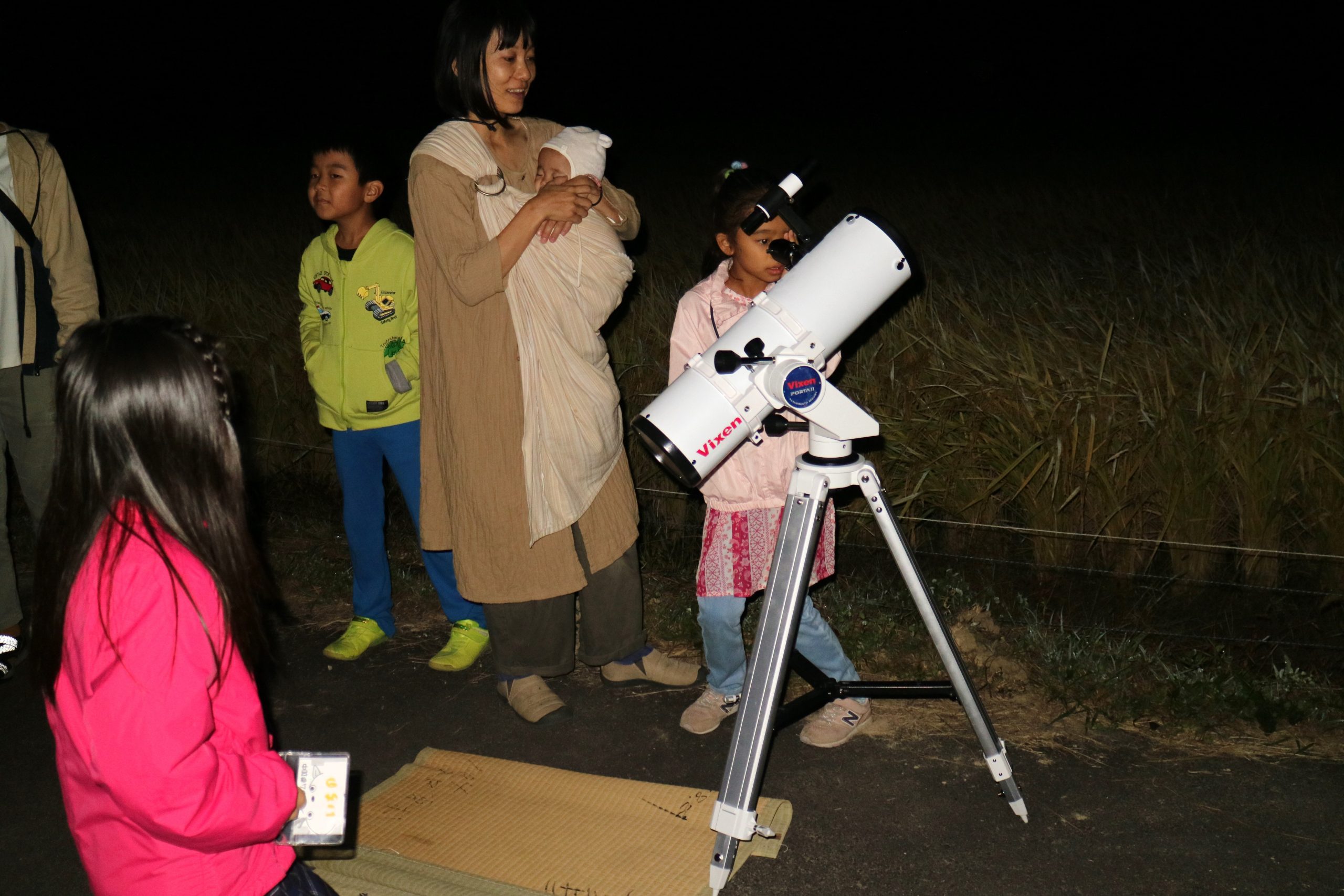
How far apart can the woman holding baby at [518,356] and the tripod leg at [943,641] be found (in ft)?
3.13

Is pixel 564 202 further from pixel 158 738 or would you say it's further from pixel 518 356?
pixel 158 738

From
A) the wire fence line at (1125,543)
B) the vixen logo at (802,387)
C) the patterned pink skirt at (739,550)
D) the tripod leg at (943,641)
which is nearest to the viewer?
the vixen logo at (802,387)

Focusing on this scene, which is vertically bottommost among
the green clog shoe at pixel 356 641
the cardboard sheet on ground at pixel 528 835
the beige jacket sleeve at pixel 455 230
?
the green clog shoe at pixel 356 641

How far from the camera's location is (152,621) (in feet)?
4.88

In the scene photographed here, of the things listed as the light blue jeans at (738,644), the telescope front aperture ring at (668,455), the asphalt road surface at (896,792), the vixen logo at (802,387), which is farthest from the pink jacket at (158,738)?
the light blue jeans at (738,644)

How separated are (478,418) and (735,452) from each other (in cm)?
72

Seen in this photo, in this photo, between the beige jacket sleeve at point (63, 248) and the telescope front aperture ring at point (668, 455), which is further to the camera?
the beige jacket sleeve at point (63, 248)

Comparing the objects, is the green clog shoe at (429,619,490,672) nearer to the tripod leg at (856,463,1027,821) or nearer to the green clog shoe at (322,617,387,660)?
the green clog shoe at (322,617,387,660)

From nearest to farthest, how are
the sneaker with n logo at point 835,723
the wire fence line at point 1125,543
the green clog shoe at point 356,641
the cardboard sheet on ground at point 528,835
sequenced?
the cardboard sheet on ground at point 528,835 → the sneaker with n logo at point 835,723 → the wire fence line at point 1125,543 → the green clog shoe at point 356,641

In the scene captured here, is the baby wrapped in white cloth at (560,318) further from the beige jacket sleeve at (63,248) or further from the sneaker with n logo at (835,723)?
the beige jacket sleeve at (63,248)

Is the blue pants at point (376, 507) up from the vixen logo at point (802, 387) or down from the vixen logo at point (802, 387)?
down

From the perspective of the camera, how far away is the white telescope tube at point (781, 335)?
239cm

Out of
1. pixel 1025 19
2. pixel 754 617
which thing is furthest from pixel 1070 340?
pixel 1025 19

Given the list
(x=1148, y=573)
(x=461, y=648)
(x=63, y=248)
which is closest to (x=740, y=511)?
(x=461, y=648)
